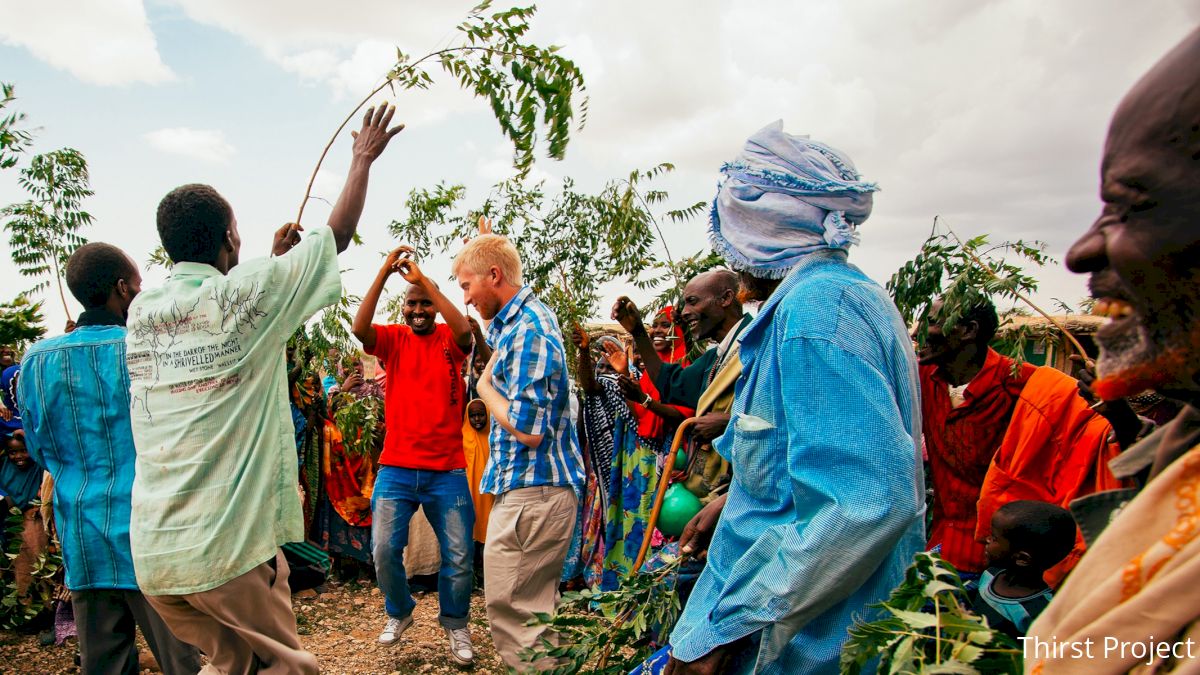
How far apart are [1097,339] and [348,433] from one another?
6.15 metres

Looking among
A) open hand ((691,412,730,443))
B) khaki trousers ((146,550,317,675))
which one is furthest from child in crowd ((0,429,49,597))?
open hand ((691,412,730,443))

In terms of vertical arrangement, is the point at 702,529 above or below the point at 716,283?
below

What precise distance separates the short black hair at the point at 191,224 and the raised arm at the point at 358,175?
42 centimetres

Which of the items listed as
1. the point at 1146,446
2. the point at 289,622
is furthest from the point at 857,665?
the point at 289,622

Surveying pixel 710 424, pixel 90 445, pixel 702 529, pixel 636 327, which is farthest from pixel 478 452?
pixel 702 529

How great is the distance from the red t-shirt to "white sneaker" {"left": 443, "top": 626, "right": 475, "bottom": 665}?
1036mm

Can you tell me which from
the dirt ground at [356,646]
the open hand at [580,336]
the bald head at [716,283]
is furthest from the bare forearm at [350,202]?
the dirt ground at [356,646]

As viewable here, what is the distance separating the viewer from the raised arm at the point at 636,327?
15.2 ft

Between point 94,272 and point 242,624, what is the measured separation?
1.73m

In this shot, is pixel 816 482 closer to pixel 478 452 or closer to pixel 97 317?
pixel 97 317

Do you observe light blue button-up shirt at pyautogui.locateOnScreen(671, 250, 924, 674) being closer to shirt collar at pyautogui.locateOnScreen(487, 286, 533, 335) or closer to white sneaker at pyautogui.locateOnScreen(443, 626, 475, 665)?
shirt collar at pyautogui.locateOnScreen(487, 286, 533, 335)

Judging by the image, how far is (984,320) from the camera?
407cm

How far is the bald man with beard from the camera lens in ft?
2.58

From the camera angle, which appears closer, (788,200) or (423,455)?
(788,200)
